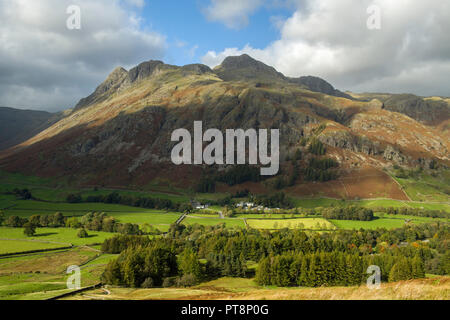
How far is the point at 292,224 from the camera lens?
385 feet

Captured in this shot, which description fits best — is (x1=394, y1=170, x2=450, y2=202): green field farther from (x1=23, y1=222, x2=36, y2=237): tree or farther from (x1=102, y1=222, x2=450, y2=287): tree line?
(x1=23, y1=222, x2=36, y2=237): tree

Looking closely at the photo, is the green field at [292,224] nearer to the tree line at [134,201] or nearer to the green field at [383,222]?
the green field at [383,222]

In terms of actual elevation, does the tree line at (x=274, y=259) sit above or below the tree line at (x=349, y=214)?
below

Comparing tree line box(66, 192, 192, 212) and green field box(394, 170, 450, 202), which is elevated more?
green field box(394, 170, 450, 202)

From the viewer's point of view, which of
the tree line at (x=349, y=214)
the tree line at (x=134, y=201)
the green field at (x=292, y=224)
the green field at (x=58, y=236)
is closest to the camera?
the green field at (x=58, y=236)

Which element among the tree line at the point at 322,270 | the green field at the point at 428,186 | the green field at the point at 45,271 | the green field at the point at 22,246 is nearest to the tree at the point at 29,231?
the green field at the point at 22,246

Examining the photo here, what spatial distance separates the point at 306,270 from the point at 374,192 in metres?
120

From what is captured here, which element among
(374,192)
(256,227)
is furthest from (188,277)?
(374,192)

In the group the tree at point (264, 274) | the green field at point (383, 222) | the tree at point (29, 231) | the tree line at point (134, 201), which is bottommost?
the tree at point (264, 274)

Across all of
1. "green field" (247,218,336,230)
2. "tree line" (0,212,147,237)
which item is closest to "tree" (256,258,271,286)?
"green field" (247,218,336,230)

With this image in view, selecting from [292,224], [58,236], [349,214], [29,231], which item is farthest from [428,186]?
[29,231]

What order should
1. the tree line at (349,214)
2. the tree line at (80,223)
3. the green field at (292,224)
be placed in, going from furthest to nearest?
1. the tree line at (349,214)
2. the green field at (292,224)
3. the tree line at (80,223)

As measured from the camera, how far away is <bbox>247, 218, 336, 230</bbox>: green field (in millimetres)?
113125

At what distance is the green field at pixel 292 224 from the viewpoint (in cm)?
11312
